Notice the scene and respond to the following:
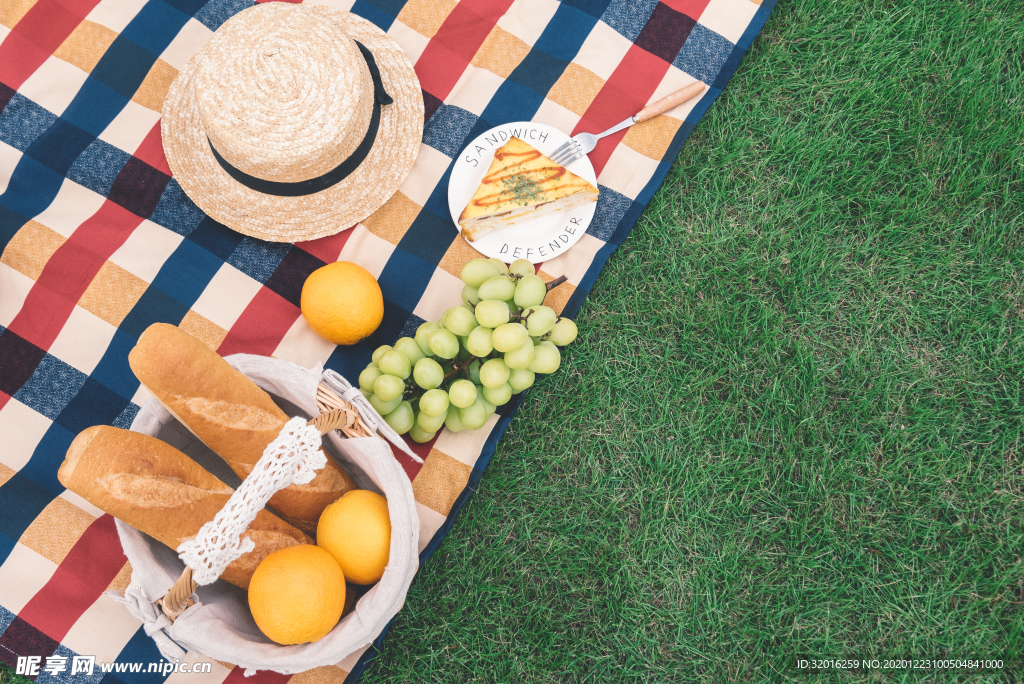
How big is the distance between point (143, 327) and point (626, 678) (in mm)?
1532

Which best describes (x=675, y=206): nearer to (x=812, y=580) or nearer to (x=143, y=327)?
(x=812, y=580)

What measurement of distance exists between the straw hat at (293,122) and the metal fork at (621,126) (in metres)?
0.38

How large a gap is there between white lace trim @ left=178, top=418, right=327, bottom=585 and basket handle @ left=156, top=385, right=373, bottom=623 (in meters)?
0.02

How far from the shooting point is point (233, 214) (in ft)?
4.70

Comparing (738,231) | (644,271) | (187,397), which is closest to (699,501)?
(644,271)

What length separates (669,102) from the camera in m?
1.59

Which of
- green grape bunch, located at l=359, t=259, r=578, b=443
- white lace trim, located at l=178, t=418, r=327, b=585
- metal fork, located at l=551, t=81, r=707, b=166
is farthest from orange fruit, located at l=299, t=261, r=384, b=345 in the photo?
metal fork, located at l=551, t=81, r=707, b=166

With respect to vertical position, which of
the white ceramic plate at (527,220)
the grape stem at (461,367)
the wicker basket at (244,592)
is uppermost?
the white ceramic plate at (527,220)

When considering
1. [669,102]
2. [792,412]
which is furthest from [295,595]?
[669,102]

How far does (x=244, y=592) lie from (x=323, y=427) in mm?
491

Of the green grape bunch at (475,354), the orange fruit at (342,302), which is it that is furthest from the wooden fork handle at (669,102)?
the orange fruit at (342,302)

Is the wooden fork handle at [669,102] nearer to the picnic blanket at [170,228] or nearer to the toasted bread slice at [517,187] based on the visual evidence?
the picnic blanket at [170,228]

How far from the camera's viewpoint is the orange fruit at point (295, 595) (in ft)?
3.30

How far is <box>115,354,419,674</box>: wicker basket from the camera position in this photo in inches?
39.6
